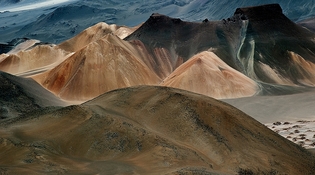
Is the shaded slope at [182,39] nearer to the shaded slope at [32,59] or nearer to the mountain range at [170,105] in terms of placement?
the mountain range at [170,105]

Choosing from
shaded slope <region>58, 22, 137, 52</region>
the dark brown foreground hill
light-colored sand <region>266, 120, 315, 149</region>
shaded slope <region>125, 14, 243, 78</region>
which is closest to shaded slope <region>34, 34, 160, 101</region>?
shaded slope <region>125, 14, 243, 78</region>

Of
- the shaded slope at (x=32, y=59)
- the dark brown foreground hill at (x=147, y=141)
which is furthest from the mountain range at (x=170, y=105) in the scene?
the shaded slope at (x=32, y=59)

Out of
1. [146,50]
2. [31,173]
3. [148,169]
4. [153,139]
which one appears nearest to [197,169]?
[148,169]

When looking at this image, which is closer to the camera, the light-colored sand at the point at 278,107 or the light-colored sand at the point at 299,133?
the light-colored sand at the point at 299,133

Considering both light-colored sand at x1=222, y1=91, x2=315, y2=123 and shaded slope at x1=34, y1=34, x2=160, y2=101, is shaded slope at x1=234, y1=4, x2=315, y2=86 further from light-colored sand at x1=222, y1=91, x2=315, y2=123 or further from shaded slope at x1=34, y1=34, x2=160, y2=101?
light-colored sand at x1=222, y1=91, x2=315, y2=123

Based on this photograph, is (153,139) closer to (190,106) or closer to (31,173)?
(190,106)
